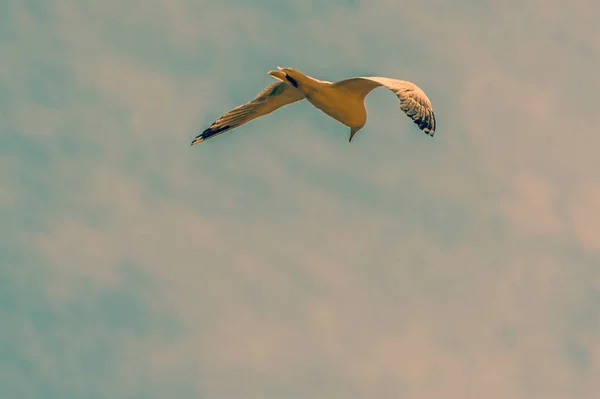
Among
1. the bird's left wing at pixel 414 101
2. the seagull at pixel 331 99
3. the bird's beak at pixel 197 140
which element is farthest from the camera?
the bird's beak at pixel 197 140

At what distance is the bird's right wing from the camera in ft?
122

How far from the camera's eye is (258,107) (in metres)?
38.0

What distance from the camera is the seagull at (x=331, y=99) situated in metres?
30.0

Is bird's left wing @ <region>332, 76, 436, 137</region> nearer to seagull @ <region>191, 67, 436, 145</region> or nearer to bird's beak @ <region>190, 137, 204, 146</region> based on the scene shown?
seagull @ <region>191, 67, 436, 145</region>

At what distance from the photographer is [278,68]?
3453 centimetres

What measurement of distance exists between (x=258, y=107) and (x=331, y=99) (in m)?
4.31

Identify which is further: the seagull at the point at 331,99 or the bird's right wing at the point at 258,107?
the bird's right wing at the point at 258,107

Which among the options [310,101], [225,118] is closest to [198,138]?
[225,118]

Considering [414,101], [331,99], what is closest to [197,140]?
[331,99]

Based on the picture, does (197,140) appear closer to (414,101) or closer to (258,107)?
(258,107)

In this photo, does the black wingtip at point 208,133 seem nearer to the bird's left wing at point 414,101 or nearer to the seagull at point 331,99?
the seagull at point 331,99

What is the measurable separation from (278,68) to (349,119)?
3.20 meters

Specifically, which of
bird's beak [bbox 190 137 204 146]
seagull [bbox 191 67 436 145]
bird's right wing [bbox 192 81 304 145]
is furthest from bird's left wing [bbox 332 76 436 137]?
bird's beak [bbox 190 137 204 146]

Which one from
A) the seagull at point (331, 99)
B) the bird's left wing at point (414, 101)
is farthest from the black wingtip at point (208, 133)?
the bird's left wing at point (414, 101)
